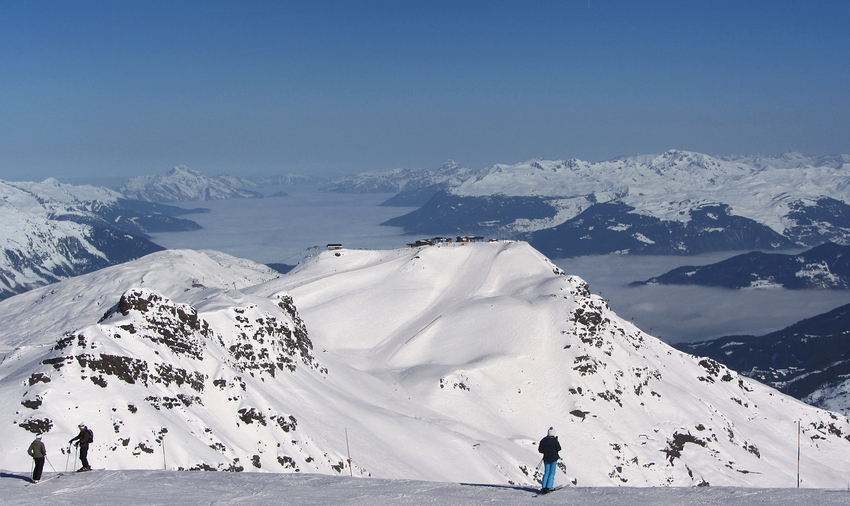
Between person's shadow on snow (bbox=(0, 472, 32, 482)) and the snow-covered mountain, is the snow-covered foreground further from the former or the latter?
the snow-covered mountain

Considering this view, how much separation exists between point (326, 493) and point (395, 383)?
71.8m

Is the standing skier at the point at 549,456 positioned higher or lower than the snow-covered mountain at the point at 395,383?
higher

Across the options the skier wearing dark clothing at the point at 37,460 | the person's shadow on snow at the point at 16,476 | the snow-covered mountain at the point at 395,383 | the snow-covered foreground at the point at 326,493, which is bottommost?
the snow-covered mountain at the point at 395,383

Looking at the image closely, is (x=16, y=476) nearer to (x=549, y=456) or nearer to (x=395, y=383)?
(x=549, y=456)

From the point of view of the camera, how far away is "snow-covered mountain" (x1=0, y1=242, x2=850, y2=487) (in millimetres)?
46906

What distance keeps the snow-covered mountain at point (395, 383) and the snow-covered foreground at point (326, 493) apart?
506 inches

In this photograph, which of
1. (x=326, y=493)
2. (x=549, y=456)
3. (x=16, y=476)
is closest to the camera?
(x=549, y=456)

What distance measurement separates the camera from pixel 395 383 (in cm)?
9456

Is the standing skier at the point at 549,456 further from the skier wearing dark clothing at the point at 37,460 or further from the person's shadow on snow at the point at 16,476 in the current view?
the person's shadow on snow at the point at 16,476

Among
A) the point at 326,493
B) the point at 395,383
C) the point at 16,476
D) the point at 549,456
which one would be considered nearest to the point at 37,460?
the point at 16,476

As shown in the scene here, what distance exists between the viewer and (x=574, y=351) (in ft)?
347

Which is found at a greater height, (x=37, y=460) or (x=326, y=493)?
(x=37, y=460)

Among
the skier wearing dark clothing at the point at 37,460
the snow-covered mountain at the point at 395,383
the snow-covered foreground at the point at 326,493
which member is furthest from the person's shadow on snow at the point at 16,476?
the snow-covered mountain at the point at 395,383

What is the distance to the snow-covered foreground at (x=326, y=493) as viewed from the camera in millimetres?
21484
